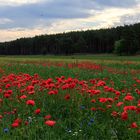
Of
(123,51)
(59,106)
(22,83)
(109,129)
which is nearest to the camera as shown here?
(109,129)

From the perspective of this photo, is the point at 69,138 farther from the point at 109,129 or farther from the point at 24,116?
the point at 24,116

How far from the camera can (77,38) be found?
12288cm

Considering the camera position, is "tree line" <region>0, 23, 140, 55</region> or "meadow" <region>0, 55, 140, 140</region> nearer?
"meadow" <region>0, 55, 140, 140</region>

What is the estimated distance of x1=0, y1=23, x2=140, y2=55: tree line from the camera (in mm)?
88562

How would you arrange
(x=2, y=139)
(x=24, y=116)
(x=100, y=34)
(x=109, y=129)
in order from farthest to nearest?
1. (x=100, y=34)
2. (x=24, y=116)
3. (x=109, y=129)
4. (x=2, y=139)

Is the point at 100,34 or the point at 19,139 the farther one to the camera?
the point at 100,34

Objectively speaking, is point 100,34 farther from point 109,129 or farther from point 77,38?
point 109,129

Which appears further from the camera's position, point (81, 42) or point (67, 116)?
point (81, 42)

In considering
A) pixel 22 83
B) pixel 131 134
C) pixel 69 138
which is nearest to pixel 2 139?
pixel 69 138

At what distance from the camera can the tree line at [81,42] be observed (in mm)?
88562

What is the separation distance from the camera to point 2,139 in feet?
15.5

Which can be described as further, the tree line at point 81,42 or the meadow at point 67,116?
the tree line at point 81,42

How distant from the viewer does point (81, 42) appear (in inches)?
4587

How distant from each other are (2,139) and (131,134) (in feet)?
5.40
